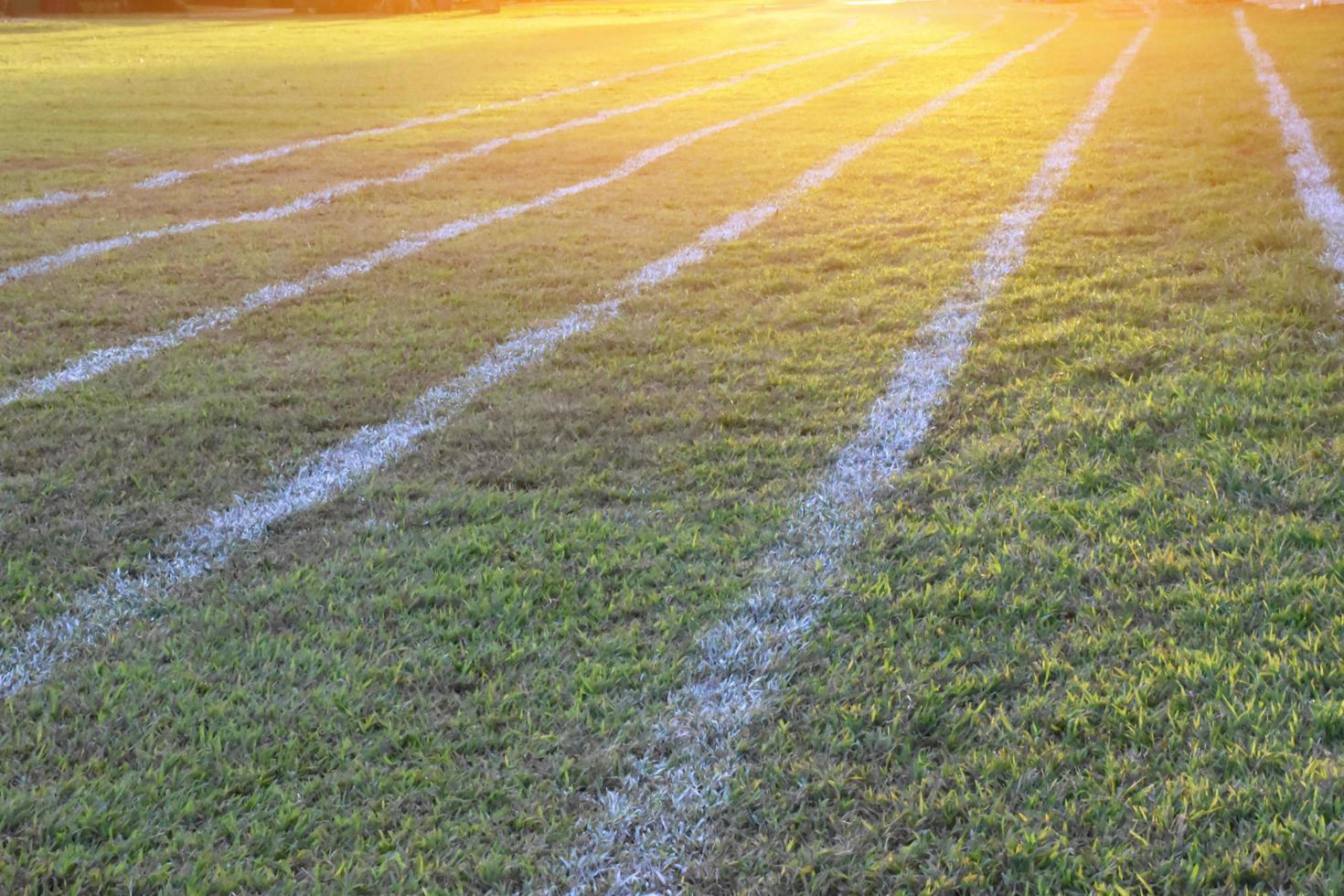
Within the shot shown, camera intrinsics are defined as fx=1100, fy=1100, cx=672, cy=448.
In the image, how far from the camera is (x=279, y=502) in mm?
3062

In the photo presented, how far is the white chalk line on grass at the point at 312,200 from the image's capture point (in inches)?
220

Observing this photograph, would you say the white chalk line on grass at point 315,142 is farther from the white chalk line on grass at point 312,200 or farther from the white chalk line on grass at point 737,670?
the white chalk line on grass at point 737,670

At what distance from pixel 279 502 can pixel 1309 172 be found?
21.9 feet

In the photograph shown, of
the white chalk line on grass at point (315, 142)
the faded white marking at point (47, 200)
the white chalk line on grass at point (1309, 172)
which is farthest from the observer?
the white chalk line on grass at point (315, 142)

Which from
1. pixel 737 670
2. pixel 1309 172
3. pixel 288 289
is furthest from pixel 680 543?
pixel 1309 172

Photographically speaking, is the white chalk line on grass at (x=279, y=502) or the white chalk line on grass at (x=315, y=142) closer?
the white chalk line on grass at (x=279, y=502)

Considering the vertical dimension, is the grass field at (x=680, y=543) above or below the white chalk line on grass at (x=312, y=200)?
below

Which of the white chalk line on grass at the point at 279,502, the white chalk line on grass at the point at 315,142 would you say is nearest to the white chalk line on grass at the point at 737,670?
the white chalk line on grass at the point at 279,502

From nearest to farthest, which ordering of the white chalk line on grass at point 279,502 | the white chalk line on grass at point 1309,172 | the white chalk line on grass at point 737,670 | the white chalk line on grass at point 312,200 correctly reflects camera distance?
the white chalk line on grass at point 737,670 < the white chalk line on grass at point 279,502 < the white chalk line on grass at point 1309,172 < the white chalk line on grass at point 312,200

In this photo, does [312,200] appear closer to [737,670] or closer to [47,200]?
[47,200]

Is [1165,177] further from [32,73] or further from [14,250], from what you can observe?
[32,73]

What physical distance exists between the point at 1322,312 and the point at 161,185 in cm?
699

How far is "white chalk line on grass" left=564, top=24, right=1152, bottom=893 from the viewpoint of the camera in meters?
1.85

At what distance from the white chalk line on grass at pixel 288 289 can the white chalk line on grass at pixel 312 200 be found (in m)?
1.17
